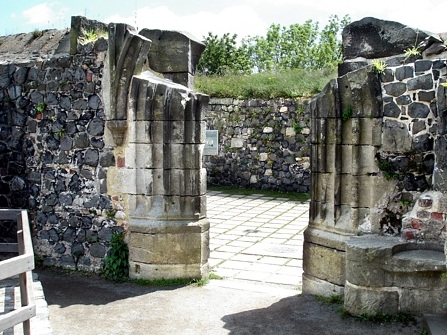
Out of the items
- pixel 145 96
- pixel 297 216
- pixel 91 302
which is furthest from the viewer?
pixel 297 216

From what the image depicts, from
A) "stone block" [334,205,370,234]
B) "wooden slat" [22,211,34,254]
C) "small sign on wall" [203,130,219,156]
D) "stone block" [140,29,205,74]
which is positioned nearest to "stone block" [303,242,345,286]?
"stone block" [334,205,370,234]

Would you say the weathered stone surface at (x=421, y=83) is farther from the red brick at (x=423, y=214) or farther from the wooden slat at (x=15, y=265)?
the wooden slat at (x=15, y=265)

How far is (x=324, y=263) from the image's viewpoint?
612cm

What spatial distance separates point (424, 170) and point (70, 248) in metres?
4.45

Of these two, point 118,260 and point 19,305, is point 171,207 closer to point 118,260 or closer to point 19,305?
point 118,260

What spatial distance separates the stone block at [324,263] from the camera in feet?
19.5

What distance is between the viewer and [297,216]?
459 inches

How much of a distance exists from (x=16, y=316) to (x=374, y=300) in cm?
317

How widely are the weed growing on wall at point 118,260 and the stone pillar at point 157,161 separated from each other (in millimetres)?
110

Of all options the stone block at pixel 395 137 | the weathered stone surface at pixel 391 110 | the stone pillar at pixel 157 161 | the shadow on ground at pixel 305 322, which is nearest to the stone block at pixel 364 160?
the stone block at pixel 395 137

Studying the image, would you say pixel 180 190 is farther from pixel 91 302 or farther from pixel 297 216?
pixel 297 216

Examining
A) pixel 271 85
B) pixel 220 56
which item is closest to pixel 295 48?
pixel 220 56

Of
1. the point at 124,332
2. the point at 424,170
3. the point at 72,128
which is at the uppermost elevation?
the point at 72,128

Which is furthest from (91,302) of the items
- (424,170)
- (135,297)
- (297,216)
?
(297,216)
